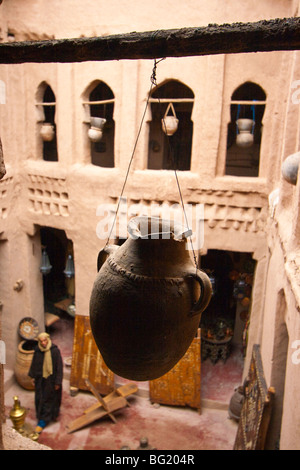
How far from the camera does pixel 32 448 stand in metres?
3.41

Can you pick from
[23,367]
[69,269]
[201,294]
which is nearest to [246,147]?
[69,269]

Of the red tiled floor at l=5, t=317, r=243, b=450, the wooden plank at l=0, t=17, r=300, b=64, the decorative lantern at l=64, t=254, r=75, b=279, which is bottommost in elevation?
the red tiled floor at l=5, t=317, r=243, b=450

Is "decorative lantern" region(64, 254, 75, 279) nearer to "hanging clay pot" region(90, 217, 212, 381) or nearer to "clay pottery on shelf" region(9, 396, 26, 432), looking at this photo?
"clay pottery on shelf" region(9, 396, 26, 432)

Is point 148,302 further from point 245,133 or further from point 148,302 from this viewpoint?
point 245,133

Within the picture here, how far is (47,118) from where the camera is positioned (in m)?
9.30

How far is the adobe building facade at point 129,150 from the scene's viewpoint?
6199 mm

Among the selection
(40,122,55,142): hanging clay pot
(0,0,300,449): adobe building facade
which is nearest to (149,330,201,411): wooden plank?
(0,0,300,449): adobe building facade

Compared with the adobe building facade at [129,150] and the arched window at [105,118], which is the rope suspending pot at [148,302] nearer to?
the adobe building facade at [129,150]

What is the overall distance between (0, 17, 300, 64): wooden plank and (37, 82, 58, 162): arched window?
544 centimetres

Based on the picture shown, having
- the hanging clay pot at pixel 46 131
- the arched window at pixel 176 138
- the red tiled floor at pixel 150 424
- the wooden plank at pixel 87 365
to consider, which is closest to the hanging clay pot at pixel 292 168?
the red tiled floor at pixel 150 424

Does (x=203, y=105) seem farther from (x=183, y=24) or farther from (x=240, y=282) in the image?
(x=240, y=282)

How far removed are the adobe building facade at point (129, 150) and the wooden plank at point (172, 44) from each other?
11.6 ft

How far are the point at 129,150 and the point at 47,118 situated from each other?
128 inches

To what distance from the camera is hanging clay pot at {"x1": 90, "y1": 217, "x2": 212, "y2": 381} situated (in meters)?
2.20
